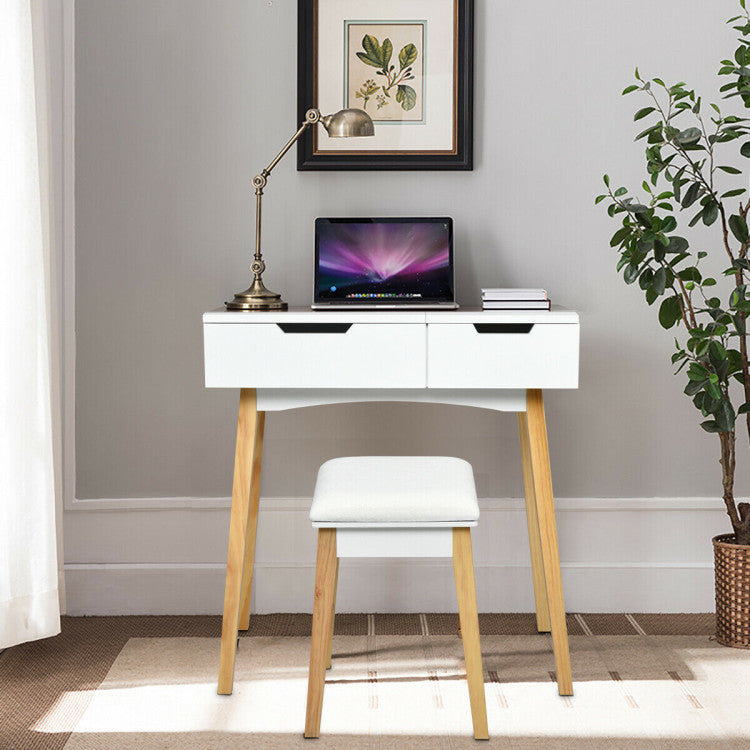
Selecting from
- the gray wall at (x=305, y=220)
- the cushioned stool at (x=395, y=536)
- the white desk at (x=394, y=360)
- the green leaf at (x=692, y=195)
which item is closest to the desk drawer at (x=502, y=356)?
the white desk at (x=394, y=360)

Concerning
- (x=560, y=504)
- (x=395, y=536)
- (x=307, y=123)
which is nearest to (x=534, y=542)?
(x=560, y=504)

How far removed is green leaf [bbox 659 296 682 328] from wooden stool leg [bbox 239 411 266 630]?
1.06 m

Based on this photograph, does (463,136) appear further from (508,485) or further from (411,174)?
(508,485)

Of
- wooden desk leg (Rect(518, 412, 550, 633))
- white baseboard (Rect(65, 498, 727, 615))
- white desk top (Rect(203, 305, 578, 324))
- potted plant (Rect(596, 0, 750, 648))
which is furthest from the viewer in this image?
white baseboard (Rect(65, 498, 727, 615))

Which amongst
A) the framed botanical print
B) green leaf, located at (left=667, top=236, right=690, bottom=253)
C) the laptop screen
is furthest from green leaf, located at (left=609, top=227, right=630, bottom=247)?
the framed botanical print

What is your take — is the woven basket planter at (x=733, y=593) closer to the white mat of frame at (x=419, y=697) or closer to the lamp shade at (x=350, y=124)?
the white mat of frame at (x=419, y=697)

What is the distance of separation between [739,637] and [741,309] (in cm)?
85

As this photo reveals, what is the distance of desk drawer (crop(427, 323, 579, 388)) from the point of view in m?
2.10

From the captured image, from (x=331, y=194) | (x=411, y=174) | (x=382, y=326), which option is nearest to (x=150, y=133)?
(x=331, y=194)

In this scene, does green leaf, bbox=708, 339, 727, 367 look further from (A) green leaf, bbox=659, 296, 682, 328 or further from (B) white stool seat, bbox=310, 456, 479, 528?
(B) white stool seat, bbox=310, 456, 479, 528

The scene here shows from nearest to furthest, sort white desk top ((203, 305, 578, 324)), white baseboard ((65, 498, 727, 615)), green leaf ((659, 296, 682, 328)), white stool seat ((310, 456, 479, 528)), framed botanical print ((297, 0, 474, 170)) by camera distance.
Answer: white stool seat ((310, 456, 479, 528))
white desk top ((203, 305, 578, 324))
green leaf ((659, 296, 682, 328))
framed botanical print ((297, 0, 474, 170))
white baseboard ((65, 498, 727, 615))

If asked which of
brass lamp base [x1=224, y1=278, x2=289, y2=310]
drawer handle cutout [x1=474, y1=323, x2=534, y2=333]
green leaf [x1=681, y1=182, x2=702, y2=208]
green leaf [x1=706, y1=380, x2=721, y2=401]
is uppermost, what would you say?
green leaf [x1=681, y1=182, x2=702, y2=208]

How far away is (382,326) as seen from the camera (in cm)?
211

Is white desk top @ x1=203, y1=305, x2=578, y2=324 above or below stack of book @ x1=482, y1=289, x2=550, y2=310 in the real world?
below
